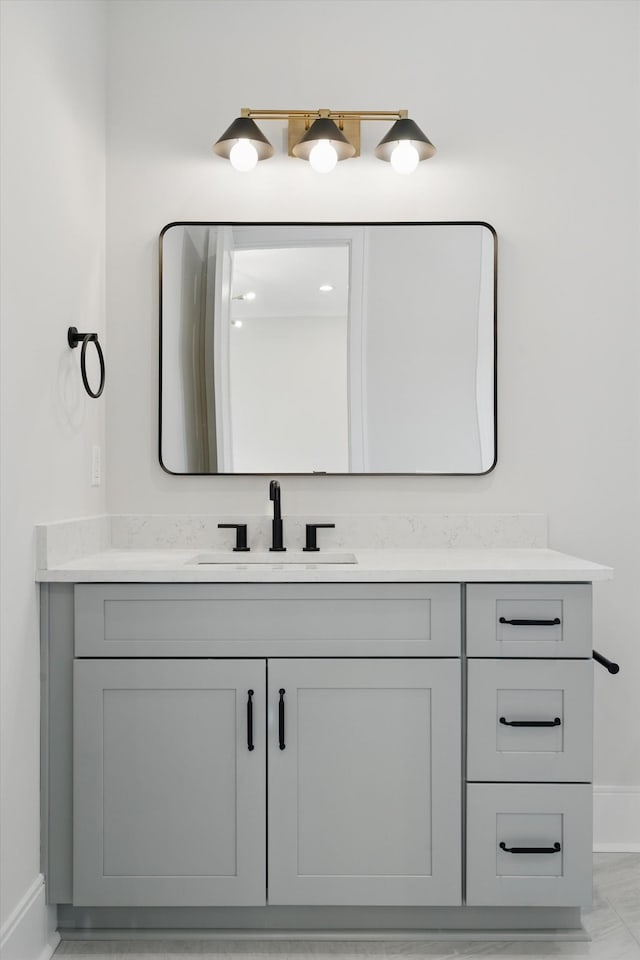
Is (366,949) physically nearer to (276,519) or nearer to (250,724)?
(250,724)

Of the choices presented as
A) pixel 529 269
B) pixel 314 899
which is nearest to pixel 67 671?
pixel 314 899

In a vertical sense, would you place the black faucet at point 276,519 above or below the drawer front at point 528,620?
above

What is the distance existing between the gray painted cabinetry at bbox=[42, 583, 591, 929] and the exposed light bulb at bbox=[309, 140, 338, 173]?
1.26 metres

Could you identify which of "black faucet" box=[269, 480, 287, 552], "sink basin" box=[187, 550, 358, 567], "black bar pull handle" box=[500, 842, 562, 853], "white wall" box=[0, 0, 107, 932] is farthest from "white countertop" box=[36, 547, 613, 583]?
"black bar pull handle" box=[500, 842, 562, 853]

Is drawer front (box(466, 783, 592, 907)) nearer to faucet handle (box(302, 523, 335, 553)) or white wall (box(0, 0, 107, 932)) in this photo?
faucet handle (box(302, 523, 335, 553))

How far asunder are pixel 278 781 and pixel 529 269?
66.7 inches

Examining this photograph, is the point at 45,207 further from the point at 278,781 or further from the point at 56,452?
the point at 278,781

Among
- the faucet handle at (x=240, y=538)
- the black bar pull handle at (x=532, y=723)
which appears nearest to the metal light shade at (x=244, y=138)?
the faucet handle at (x=240, y=538)

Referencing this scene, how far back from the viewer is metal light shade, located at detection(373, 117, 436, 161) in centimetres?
231

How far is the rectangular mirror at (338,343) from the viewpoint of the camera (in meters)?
2.46

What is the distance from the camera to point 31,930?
6.00 ft

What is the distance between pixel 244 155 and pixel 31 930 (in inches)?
83.5

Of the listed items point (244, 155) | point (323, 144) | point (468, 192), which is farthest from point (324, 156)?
point (468, 192)

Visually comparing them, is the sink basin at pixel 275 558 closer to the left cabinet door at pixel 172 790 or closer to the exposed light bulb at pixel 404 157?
the left cabinet door at pixel 172 790
